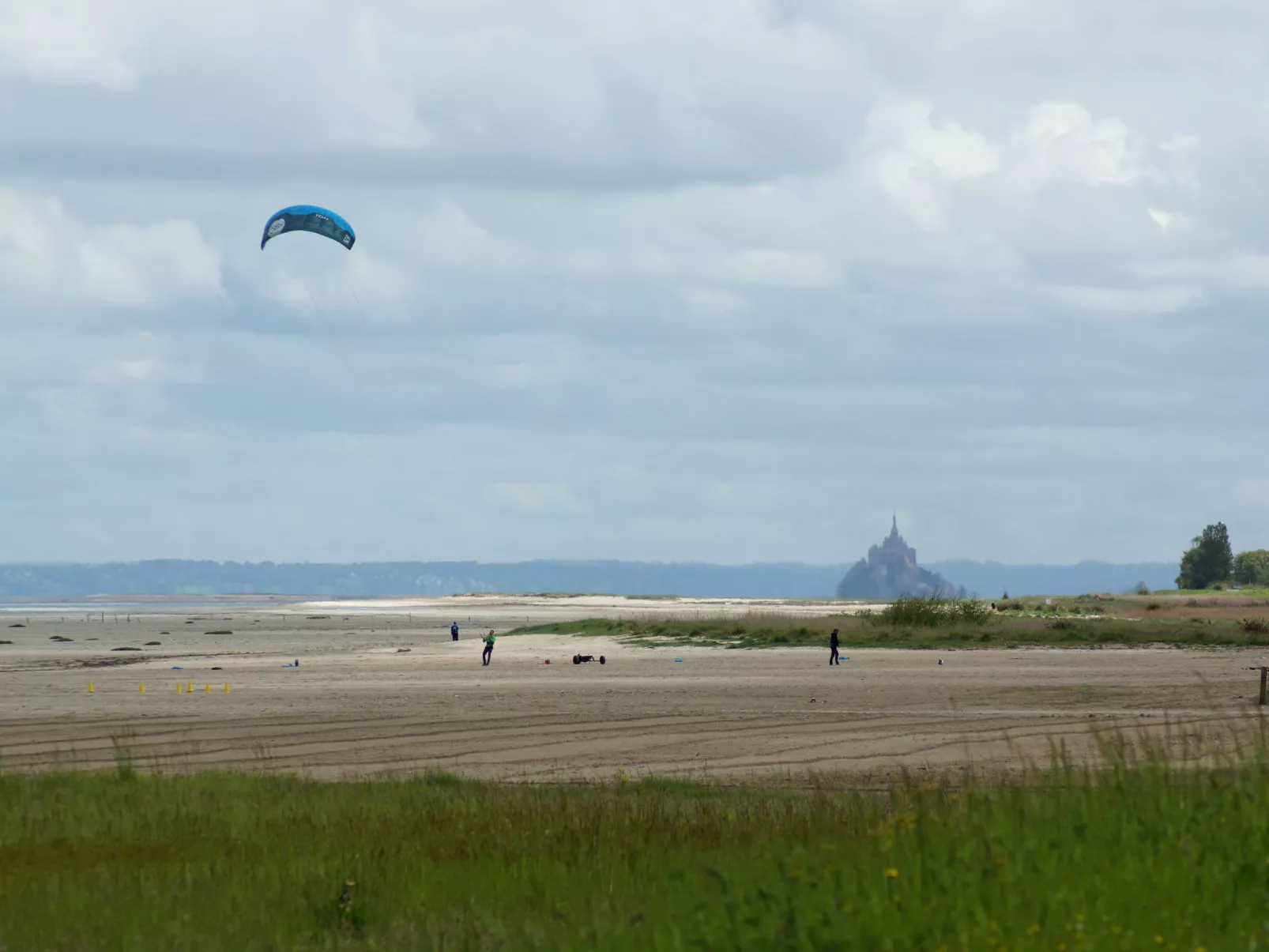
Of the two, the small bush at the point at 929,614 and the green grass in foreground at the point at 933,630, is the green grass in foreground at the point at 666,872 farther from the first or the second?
the small bush at the point at 929,614

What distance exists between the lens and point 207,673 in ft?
163

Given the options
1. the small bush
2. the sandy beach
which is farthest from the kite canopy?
the small bush

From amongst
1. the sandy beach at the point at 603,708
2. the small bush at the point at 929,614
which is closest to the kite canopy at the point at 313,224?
the sandy beach at the point at 603,708

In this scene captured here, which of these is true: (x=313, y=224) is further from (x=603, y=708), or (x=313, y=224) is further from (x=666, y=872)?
(x=666, y=872)

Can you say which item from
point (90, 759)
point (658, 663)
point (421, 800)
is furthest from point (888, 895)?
point (658, 663)

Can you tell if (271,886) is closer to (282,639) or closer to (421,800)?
(421,800)

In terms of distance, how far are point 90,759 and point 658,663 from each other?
29336mm

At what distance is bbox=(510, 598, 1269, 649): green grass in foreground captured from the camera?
202ft

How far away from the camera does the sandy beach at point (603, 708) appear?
23.9 meters

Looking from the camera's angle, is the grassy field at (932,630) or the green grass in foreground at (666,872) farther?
the grassy field at (932,630)

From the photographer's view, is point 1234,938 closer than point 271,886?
Yes

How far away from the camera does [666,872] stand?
1002 centimetres

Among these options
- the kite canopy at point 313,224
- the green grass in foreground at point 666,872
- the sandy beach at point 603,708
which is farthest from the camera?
the kite canopy at point 313,224

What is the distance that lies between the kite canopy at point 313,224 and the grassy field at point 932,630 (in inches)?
938
